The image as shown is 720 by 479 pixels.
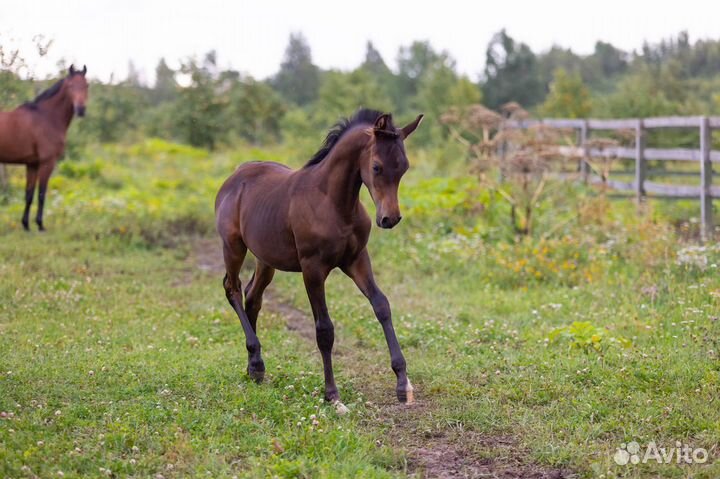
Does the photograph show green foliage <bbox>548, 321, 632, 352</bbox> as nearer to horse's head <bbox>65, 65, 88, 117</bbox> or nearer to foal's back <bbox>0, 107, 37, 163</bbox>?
horse's head <bbox>65, 65, 88, 117</bbox>

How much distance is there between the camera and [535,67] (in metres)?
38.8

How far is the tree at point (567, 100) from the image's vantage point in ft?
81.5

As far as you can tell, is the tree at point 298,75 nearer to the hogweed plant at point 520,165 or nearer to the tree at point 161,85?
the tree at point 161,85

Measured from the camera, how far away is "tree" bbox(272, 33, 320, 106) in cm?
5084

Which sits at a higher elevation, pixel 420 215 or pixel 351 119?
pixel 351 119

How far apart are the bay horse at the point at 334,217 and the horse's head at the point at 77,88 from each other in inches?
304

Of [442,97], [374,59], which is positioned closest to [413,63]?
[374,59]

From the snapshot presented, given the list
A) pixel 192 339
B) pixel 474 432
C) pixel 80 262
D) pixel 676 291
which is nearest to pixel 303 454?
pixel 474 432

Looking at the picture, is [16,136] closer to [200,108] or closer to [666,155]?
[666,155]

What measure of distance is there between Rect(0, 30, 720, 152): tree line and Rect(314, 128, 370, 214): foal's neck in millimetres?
9784

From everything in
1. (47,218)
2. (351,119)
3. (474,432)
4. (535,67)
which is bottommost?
(474,432)

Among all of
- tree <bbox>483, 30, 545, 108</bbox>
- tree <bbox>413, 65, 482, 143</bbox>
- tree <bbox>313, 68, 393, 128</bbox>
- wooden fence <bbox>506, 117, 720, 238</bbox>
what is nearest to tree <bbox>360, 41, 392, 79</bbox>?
tree <bbox>483, 30, 545, 108</bbox>

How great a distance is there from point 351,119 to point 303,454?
2659mm

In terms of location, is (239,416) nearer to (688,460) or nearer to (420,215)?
(688,460)
